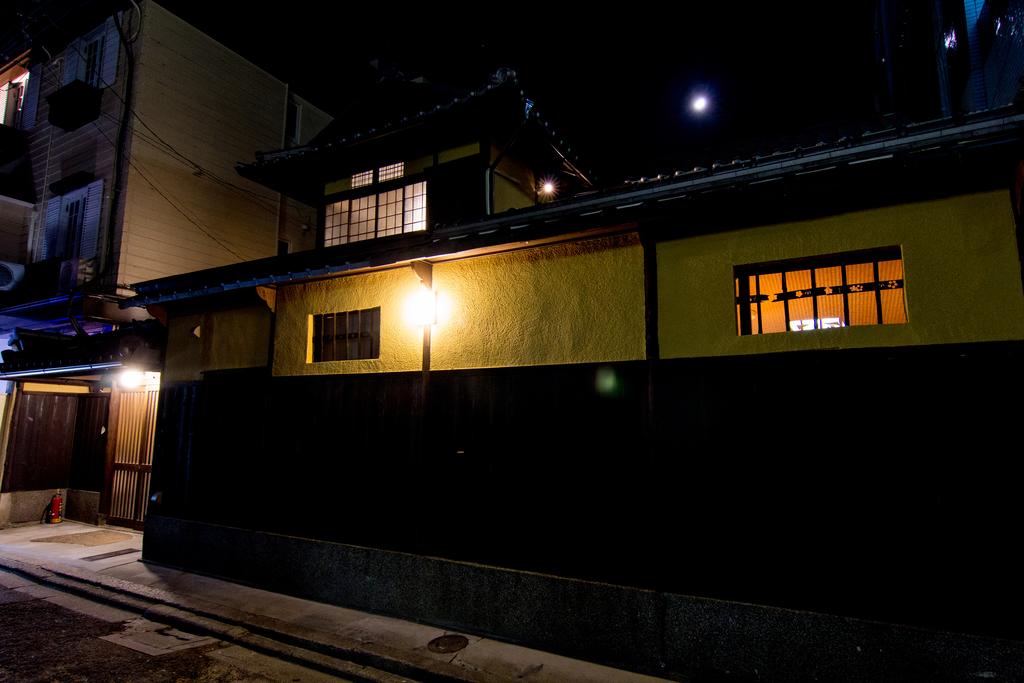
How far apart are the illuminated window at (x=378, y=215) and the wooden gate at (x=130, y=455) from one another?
7234 millimetres

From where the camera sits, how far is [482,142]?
11.0m

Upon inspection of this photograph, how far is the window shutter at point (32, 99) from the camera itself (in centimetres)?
1834

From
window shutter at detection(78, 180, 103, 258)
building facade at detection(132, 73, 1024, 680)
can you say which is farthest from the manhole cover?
window shutter at detection(78, 180, 103, 258)

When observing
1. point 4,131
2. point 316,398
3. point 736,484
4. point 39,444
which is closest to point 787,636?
point 736,484

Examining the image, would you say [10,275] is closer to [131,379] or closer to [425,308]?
[131,379]

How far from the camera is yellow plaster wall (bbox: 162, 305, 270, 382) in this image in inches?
417

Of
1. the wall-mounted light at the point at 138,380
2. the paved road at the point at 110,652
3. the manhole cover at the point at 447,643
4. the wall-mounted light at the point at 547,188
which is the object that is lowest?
the paved road at the point at 110,652

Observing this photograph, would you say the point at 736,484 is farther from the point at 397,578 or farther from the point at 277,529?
the point at 277,529

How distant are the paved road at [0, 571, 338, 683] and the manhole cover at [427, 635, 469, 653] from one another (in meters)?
1.37

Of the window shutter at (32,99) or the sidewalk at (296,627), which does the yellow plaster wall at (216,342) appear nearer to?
the sidewalk at (296,627)

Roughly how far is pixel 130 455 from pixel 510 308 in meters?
13.2

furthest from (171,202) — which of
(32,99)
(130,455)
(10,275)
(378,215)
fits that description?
(378,215)

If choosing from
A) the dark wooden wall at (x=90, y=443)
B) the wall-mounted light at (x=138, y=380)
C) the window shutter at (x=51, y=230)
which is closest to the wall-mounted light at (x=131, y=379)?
the wall-mounted light at (x=138, y=380)

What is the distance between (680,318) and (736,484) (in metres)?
2.15
